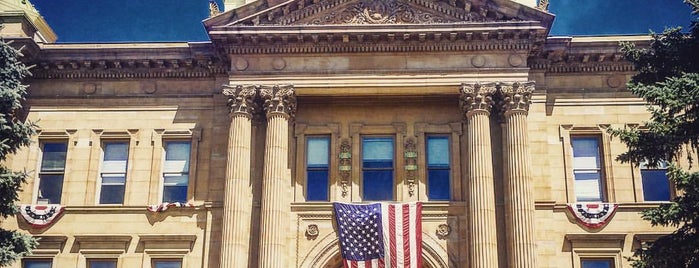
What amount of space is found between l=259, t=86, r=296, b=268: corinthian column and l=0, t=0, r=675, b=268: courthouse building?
6cm

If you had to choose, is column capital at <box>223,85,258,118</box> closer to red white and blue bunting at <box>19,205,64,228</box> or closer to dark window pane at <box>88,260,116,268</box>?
dark window pane at <box>88,260,116,268</box>

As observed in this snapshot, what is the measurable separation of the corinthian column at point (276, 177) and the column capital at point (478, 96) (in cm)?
552

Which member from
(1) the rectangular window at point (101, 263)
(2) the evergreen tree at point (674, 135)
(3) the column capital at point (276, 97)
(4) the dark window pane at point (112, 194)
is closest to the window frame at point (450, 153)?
(3) the column capital at point (276, 97)

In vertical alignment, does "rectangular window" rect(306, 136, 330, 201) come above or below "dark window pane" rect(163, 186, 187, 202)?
above

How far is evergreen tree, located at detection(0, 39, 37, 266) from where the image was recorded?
23.2 meters

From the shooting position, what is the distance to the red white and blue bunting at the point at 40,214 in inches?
1106

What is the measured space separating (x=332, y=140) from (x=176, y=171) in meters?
5.27

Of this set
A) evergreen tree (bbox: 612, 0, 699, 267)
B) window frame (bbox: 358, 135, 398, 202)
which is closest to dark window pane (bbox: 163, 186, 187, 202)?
window frame (bbox: 358, 135, 398, 202)

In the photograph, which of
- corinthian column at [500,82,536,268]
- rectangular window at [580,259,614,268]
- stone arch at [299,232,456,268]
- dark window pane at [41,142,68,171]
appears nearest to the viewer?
corinthian column at [500,82,536,268]

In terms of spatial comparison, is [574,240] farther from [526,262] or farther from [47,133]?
[47,133]

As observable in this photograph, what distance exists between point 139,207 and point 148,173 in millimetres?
1248

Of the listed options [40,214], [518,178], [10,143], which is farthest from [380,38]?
[40,214]

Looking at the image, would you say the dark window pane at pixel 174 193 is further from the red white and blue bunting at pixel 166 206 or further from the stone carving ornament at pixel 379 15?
the stone carving ornament at pixel 379 15

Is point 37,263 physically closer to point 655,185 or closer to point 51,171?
point 51,171
